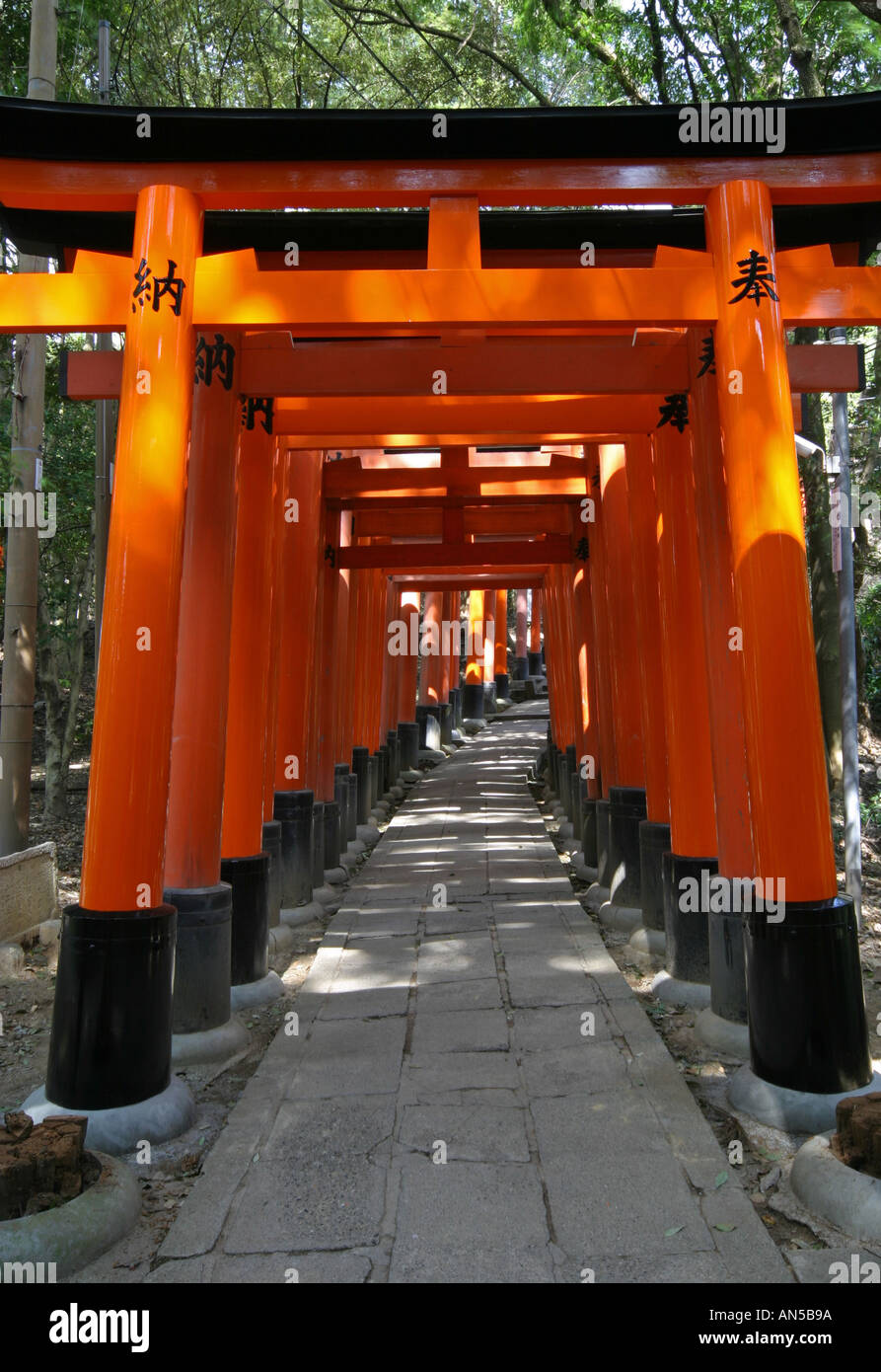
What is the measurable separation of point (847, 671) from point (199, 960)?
408cm

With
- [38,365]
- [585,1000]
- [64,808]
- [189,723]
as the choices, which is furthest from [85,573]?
[585,1000]

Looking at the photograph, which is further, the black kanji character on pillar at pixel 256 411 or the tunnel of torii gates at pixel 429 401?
the black kanji character on pillar at pixel 256 411

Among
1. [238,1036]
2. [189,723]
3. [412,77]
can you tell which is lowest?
[238,1036]

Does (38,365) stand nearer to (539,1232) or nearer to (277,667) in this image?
(277,667)

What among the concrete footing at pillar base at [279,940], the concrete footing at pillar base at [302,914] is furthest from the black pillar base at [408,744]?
the concrete footing at pillar base at [279,940]

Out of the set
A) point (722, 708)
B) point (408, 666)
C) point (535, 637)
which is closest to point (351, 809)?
point (722, 708)

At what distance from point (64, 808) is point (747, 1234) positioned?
10.4 meters

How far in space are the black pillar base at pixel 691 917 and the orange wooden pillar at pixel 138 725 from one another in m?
2.73

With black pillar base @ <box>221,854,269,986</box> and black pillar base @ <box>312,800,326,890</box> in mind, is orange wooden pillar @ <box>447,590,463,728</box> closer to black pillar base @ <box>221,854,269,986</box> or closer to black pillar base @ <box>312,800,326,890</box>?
black pillar base @ <box>312,800,326,890</box>

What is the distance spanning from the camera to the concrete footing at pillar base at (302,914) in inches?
274

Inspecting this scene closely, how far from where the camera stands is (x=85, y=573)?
38.4 feet

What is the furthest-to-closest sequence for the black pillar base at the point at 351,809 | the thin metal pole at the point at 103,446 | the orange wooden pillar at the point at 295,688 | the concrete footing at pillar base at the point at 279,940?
the black pillar base at the point at 351,809
the orange wooden pillar at the point at 295,688
the thin metal pole at the point at 103,446
the concrete footing at pillar base at the point at 279,940

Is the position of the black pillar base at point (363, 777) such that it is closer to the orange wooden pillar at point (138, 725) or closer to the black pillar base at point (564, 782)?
the black pillar base at point (564, 782)

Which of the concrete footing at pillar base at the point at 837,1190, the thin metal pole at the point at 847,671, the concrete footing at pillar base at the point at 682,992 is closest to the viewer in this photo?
the concrete footing at pillar base at the point at 837,1190
